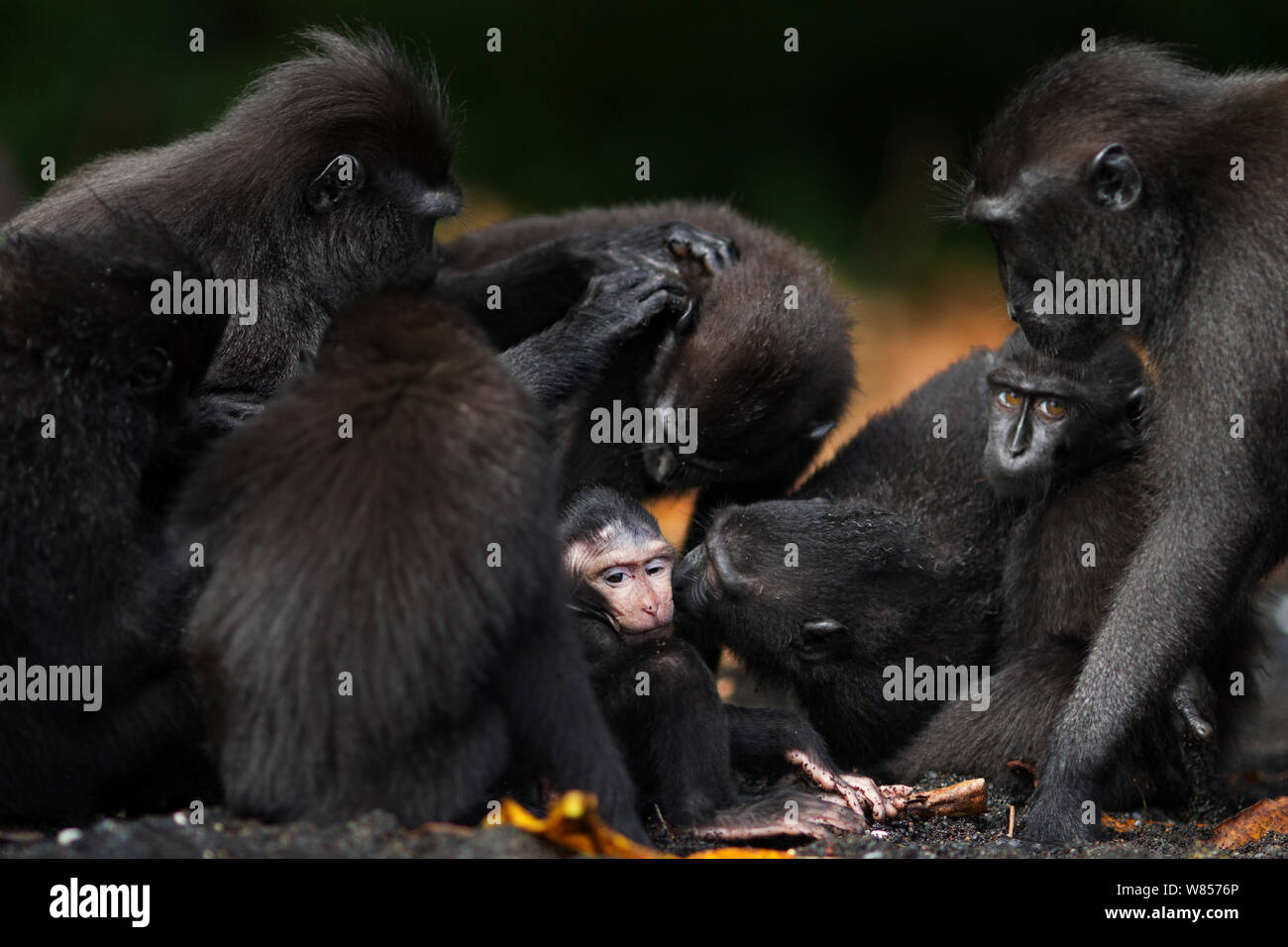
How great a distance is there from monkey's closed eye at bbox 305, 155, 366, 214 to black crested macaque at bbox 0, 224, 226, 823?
890 mm

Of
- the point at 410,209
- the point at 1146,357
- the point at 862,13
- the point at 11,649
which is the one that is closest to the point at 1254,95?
the point at 1146,357

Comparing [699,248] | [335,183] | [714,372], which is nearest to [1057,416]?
[714,372]

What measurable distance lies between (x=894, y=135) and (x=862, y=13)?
1.06 metres

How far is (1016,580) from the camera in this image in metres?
6.07

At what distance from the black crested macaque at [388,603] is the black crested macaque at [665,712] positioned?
2.14 feet

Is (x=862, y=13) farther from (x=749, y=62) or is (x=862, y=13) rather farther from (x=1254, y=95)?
(x=1254, y=95)

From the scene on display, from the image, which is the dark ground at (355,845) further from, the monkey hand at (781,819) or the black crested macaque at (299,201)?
the black crested macaque at (299,201)

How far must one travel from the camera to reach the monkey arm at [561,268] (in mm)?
6355

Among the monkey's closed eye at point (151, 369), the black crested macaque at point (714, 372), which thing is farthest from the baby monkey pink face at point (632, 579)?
the monkey's closed eye at point (151, 369)

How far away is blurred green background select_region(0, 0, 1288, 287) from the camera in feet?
37.5

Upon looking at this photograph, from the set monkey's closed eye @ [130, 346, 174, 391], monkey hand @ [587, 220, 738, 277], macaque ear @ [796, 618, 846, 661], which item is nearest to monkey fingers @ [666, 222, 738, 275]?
monkey hand @ [587, 220, 738, 277]

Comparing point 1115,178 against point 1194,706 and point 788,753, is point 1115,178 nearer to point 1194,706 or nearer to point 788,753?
point 1194,706

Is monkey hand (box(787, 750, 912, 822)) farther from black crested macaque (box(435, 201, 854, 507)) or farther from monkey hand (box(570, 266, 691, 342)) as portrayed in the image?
monkey hand (box(570, 266, 691, 342))

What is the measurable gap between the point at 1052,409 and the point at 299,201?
10.4 ft
